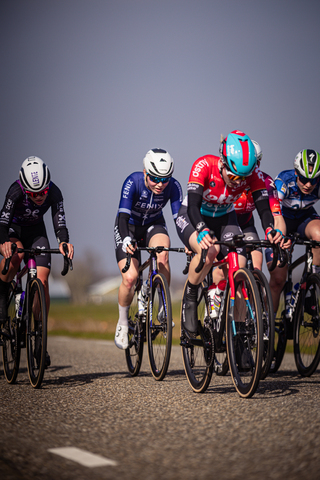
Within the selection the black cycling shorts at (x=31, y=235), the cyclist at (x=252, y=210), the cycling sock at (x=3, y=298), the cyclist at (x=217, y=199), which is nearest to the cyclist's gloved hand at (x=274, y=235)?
the cyclist at (x=217, y=199)

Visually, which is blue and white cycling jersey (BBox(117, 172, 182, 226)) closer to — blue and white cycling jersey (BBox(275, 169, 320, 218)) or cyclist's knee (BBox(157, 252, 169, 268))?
cyclist's knee (BBox(157, 252, 169, 268))

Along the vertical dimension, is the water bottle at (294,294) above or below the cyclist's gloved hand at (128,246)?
below

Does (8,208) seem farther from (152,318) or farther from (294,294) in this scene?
(294,294)

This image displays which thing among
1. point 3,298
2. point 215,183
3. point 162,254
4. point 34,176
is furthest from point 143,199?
point 3,298

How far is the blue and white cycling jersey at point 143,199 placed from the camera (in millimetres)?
7234

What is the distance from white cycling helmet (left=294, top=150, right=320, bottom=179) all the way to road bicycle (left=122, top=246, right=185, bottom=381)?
6.09 ft

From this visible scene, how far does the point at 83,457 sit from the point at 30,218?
449 centimetres

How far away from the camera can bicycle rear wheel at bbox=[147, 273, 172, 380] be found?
6496mm

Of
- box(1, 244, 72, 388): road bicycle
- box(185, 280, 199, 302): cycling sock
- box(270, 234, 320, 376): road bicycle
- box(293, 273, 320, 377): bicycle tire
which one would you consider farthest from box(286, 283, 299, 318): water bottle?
box(1, 244, 72, 388): road bicycle

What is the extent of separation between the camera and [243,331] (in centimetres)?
500

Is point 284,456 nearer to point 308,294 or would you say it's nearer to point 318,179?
point 308,294

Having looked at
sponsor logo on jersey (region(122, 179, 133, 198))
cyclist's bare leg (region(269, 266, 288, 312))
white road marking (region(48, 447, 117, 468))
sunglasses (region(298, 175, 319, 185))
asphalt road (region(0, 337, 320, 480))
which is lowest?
white road marking (region(48, 447, 117, 468))

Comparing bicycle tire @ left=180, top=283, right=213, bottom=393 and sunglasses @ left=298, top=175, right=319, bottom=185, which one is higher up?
sunglasses @ left=298, top=175, right=319, bottom=185

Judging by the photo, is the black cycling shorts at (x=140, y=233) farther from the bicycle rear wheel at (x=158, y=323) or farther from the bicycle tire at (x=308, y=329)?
the bicycle tire at (x=308, y=329)
